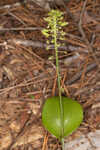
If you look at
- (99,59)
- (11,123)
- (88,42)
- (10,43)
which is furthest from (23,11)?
(11,123)

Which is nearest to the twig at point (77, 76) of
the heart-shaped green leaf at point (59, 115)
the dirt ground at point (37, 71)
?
the dirt ground at point (37, 71)

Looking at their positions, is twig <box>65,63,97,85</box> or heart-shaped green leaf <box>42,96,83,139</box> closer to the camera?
heart-shaped green leaf <box>42,96,83,139</box>

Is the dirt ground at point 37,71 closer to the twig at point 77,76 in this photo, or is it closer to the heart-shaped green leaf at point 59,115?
the twig at point 77,76

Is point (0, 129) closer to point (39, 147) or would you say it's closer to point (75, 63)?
point (39, 147)

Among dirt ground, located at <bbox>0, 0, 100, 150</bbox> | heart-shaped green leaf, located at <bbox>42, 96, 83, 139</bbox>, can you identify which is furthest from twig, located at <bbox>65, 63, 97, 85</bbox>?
heart-shaped green leaf, located at <bbox>42, 96, 83, 139</bbox>

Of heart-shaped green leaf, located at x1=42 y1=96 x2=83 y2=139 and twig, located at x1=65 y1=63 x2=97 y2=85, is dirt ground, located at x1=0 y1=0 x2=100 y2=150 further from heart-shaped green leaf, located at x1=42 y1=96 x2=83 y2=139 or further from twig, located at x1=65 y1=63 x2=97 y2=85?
heart-shaped green leaf, located at x1=42 y1=96 x2=83 y2=139

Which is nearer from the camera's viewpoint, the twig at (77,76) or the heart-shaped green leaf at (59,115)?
the heart-shaped green leaf at (59,115)

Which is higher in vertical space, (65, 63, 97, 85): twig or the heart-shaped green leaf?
(65, 63, 97, 85): twig
